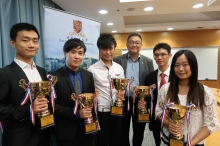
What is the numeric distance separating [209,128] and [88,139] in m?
1.00

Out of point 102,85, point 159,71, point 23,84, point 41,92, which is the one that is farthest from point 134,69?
point 23,84

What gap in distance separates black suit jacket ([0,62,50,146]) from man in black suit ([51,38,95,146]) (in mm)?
230

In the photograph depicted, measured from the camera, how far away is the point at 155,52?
184 centimetres

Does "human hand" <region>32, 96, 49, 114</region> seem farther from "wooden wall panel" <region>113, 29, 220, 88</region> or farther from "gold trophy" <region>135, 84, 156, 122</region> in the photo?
"wooden wall panel" <region>113, 29, 220, 88</region>

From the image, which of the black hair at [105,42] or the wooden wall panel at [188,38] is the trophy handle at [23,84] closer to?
the black hair at [105,42]

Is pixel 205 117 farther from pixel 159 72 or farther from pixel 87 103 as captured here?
pixel 87 103

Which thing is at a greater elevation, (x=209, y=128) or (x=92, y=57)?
(x=92, y=57)

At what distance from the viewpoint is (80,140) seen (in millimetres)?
1425

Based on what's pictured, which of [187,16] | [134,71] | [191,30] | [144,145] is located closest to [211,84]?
[191,30]

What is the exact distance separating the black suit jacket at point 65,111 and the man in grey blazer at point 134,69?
0.88m

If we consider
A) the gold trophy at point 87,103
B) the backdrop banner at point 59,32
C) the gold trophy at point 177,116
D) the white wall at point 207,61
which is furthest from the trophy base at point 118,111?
the white wall at point 207,61

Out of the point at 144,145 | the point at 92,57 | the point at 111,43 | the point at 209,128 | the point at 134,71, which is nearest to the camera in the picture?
the point at 209,128

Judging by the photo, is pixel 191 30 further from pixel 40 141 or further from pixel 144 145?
pixel 40 141

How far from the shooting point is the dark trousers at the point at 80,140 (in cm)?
135
